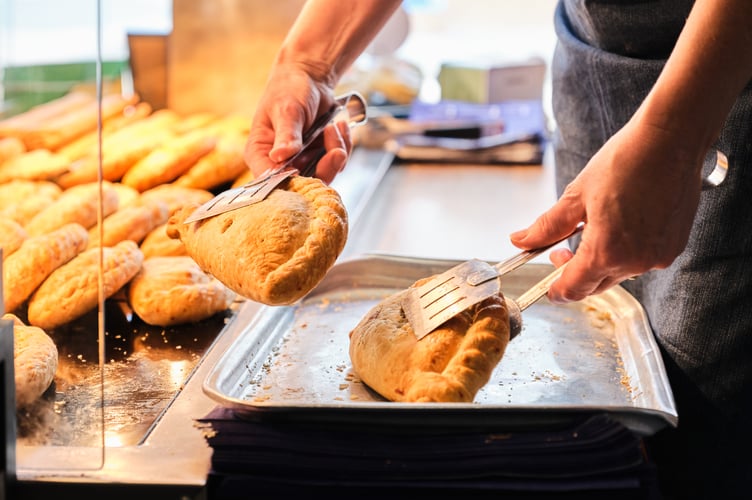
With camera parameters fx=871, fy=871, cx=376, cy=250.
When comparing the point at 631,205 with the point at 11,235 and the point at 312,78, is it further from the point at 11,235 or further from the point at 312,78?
the point at 11,235

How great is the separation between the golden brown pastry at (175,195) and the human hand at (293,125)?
48 cm

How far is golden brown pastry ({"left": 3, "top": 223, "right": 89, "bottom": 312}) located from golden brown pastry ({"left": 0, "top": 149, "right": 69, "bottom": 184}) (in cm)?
16

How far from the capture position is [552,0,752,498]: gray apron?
4.98ft

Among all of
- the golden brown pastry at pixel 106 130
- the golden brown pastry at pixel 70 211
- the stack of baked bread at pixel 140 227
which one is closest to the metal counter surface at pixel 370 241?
the stack of baked bread at pixel 140 227

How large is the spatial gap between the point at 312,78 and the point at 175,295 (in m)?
0.49

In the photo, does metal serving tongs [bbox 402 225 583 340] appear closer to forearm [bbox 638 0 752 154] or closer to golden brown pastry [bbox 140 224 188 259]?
forearm [bbox 638 0 752 154]

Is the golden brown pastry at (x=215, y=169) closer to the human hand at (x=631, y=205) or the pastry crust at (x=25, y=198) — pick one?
the pastry crust at (x=25, y=198)

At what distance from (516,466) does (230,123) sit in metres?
2.04

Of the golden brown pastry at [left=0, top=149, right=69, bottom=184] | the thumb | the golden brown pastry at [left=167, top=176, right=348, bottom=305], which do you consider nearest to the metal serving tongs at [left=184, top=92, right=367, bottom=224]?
the golden brown pastry at [left=167, top=176, right=348, bottom=305]

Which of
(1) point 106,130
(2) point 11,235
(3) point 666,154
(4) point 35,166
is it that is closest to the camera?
(3) point 666,154

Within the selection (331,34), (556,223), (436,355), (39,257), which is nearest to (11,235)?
(39,257)

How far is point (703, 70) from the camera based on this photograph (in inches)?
43.9

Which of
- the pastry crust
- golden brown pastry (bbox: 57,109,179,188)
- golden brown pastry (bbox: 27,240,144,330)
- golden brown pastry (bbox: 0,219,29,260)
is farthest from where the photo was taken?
golden brown pastry (bbox: 57,109,179,188)

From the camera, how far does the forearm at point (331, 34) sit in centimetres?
170
